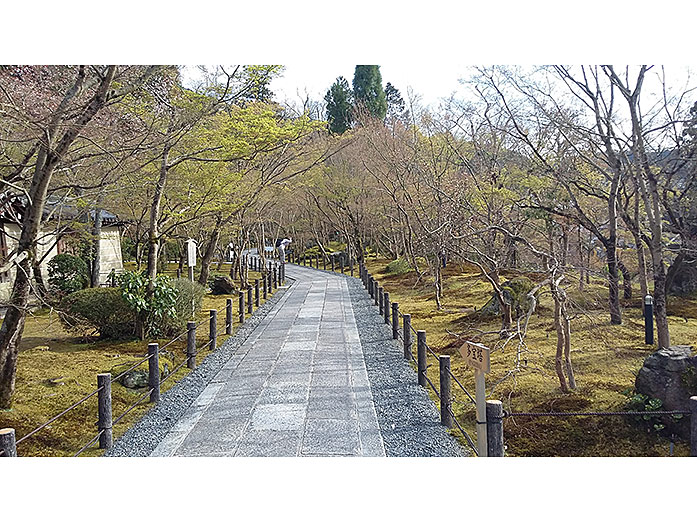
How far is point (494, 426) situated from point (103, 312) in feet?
21.5

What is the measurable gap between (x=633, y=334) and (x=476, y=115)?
4.73 m

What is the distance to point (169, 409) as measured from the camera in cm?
541

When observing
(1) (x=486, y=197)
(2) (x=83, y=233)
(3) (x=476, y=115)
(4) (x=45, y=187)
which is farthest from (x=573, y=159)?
(2) (x=83, y=233)

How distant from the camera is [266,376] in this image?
21.0 ft

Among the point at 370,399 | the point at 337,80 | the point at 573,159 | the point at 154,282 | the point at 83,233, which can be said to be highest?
the point at 337,80

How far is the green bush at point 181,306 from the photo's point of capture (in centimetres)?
870

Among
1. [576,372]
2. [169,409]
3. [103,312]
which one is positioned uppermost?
[103,312]

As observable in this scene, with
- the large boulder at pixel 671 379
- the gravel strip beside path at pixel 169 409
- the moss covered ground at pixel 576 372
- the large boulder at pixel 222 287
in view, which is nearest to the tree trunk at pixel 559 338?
the moss covered ground at pixel 576 372

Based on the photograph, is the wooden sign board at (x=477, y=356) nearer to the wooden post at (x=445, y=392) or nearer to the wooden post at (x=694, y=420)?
the wooden post at (x=445, y=392)

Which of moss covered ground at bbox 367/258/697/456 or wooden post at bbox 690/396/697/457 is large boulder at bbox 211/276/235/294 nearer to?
moss covered ground at bbox 367/258/697/456

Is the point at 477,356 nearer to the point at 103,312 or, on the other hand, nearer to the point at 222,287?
the point at 103,312

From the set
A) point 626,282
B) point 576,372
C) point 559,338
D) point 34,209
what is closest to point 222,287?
point 626,282

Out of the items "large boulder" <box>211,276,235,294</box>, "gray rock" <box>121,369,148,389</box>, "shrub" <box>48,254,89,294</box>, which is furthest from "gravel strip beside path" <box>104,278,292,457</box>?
"large boulder" <box>211,276,235,294</box>

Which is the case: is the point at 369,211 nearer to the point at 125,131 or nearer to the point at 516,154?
the point at 516,154
